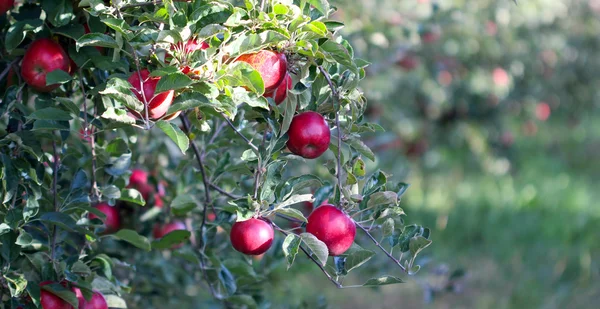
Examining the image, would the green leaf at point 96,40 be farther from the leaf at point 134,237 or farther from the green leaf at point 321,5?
the leaf at point 134,237

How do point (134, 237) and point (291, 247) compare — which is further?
point (134, 237)

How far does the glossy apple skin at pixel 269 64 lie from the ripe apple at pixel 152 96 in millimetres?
122

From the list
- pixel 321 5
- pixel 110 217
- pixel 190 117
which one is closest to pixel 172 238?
pixel 110 217

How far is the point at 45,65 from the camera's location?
1.16m

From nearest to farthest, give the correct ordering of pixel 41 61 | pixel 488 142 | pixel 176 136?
pixel 176 136
pixel 41 61
pixel 488 142

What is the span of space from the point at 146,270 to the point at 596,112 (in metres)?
5.40

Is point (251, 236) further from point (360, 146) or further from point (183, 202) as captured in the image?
point (183, 202)

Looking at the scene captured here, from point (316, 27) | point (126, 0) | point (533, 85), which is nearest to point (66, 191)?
point (126, 0)

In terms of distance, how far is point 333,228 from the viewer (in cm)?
110

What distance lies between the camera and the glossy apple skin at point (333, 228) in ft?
3.61

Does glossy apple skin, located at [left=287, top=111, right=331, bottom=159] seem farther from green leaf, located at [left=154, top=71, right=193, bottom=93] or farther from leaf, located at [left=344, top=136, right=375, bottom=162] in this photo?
green leaf, located at [left=154, top=71, right=193, bottom=93]

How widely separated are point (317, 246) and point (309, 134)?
175mm

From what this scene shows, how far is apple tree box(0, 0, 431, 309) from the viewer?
98 cm

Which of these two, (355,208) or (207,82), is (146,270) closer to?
(355,208)
